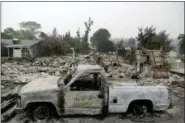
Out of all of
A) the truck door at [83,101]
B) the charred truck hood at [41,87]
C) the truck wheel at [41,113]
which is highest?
the charred truck hood at [41,87]

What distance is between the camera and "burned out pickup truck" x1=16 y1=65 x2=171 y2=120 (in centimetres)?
552

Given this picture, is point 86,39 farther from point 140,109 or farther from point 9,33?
point 140,109

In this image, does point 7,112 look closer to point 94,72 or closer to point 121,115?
point 94,72

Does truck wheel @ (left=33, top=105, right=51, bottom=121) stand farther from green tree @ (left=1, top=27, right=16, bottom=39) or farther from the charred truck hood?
green tree @ (left=1, top=27, right=16, bottom=39)

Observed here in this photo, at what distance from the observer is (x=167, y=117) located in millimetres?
6266

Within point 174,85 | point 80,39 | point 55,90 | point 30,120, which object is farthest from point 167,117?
point 80,39

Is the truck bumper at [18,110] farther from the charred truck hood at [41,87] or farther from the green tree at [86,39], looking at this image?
the green tree at [86,39]

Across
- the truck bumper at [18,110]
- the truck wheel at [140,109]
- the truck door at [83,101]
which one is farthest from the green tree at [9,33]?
the truck wheel at [140,109]

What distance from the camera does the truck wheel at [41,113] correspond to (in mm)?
5652

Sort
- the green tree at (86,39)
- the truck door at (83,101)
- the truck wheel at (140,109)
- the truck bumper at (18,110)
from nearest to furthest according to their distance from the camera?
the truck bumper at (18,110) → the truck door at (83,101) → the truck wheel at (140,109) → the green tree at (86,39)

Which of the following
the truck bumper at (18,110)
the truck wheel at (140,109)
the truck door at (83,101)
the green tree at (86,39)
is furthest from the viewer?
the green tree at (86,39)

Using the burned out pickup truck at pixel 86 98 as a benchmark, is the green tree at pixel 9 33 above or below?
above

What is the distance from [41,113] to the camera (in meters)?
5.70

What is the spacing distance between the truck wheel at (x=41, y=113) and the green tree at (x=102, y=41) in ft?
142
